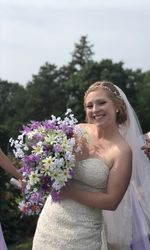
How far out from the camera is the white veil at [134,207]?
462 cm

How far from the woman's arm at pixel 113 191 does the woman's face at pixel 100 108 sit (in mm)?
324

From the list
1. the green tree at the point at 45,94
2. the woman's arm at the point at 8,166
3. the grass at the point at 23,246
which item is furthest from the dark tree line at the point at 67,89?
the woman's arm at the point at 8,166

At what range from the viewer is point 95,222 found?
13.9 feet

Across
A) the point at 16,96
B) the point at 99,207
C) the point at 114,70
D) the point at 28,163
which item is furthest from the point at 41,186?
the point at 16,96

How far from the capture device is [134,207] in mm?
4723

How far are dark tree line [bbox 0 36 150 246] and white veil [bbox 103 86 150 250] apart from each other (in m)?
42.7

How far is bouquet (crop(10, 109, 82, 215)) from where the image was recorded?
13.3ft

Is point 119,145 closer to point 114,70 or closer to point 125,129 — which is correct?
point 125,129

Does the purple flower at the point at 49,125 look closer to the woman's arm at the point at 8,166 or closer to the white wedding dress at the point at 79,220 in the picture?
the white wedding dress at the point at 79,220

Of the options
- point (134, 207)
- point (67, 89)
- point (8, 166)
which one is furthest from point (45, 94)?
point (134, 207)

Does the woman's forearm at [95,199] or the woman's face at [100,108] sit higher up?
the woman's face at [100,108]

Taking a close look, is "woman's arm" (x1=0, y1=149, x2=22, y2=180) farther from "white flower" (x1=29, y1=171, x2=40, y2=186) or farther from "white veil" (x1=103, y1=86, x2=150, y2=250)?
"white flower" (x1=29, y1=171, x2=40, y2=186)

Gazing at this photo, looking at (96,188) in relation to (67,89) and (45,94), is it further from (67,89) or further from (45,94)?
(45,94)

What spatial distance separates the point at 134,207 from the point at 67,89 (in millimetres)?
58456
